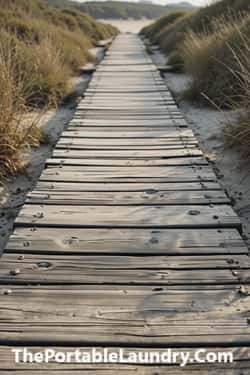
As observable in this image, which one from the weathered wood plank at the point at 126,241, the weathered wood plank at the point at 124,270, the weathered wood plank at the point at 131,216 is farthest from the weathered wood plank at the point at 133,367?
the weathered wood plank at the point at 131,216

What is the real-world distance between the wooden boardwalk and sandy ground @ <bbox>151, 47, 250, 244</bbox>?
25cm

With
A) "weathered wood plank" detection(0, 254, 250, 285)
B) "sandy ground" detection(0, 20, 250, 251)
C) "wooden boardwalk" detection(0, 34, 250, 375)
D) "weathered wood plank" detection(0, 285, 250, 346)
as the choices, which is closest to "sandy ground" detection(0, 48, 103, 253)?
"sandy ground" detection(0, 20, 250, 251)

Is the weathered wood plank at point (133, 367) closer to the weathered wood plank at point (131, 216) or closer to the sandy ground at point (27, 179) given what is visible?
the weathered wood plank at point (131, 216)

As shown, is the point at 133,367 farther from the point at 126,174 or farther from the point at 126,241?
the point at 126,174

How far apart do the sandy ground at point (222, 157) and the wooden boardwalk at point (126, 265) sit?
25 centimetres

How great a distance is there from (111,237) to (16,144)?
5.48ft

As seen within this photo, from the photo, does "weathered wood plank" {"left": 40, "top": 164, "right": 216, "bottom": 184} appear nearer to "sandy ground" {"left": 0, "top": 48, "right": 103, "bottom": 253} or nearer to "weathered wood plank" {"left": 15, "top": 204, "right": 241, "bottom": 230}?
"sandy ground" {"left": 0, "top": 48, "right": 103, "bottom": 253}

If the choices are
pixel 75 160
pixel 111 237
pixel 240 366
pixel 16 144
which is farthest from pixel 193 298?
pixel 16 144

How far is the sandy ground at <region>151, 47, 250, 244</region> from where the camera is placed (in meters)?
2.90

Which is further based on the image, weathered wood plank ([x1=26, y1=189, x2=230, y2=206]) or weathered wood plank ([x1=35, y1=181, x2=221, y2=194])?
weathered wood plank ([x1=35, y1=181, x2=221, y2=194])

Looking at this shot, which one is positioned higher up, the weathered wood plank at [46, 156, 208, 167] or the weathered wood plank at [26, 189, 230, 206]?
the weathered wood plank at [46, 156, 208, 167]

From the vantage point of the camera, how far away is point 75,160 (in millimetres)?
3314

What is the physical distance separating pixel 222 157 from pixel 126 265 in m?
2.26

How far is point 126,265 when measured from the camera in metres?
1.88
